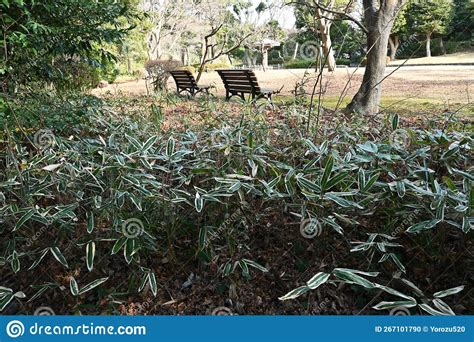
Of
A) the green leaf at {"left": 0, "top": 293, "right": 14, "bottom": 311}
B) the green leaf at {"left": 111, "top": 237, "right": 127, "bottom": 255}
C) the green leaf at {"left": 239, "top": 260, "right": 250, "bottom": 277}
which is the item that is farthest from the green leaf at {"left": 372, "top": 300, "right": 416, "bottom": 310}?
the green leaf at {"left": 0, "top": 293, "right": 14, "bottom": 311}

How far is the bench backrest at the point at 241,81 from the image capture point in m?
6.05

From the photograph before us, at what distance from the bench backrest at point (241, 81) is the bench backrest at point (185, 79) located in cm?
78

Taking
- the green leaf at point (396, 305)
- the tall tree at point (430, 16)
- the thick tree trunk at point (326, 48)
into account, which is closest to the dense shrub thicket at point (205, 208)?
the green leaf at point (396, 305)

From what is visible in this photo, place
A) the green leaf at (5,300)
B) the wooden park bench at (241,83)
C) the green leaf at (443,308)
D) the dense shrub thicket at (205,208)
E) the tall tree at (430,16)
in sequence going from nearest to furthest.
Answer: the green leaf at (443,308)
the green leaf at (5,300)
the dense shrub thicket at (205,208)
the wooden park bench at (241,83)
the tall tree at (430,16)

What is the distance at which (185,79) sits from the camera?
768 centimetres

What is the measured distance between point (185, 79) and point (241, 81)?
1.69 meters

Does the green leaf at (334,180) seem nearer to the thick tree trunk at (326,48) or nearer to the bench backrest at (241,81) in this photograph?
the thick tree trunk at (326,48)

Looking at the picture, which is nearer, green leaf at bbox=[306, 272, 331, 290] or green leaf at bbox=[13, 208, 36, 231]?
green leaf at bbox=[306, 272, 331, 290]

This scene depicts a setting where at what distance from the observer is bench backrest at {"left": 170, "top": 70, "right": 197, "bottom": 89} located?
7.37m

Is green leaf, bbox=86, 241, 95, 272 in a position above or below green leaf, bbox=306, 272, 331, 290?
above

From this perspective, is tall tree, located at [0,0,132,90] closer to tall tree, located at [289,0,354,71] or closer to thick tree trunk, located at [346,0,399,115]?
tall tree, located at [289,0,354,71]

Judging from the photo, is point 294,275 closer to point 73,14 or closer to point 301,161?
point 301,161

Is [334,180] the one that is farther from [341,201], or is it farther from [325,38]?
[325,38]

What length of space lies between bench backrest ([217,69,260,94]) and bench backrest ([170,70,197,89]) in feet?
2.56
